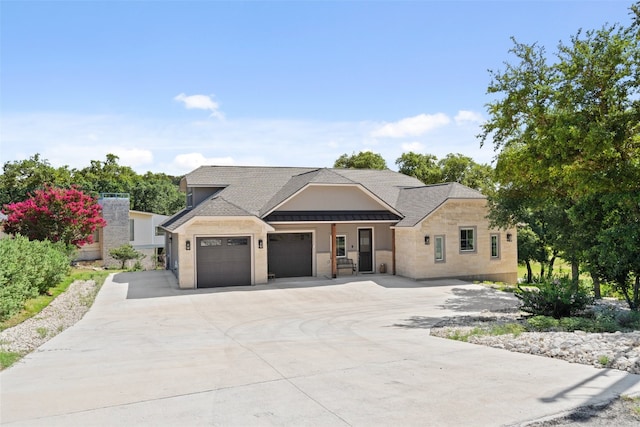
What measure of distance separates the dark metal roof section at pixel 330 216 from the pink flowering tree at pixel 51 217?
11435 millimetres

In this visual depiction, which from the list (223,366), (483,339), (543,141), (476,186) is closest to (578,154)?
(543,141)

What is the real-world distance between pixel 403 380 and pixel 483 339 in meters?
3.47

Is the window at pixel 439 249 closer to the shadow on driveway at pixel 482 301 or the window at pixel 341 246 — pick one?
the shadow on driveway at pixel 482 301

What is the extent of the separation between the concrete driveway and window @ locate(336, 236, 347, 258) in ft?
30.2

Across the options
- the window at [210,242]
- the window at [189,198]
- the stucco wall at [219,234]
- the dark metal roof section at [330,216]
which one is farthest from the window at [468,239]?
the window at [189,198]

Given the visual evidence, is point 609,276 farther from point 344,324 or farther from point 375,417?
point 375,417

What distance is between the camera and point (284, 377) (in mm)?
7043

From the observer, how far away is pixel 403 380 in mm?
6652

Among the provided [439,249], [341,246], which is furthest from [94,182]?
[439,249]

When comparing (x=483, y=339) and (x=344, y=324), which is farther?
(x=344, y=324)

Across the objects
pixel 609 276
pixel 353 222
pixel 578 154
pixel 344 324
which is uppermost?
pixel 578 154

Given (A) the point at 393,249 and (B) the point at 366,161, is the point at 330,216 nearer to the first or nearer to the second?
(A) the point at 393,249

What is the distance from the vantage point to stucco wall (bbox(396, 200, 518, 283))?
21.2 metres

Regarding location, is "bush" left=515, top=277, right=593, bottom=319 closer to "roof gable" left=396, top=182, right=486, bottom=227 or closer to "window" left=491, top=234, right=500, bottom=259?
"roof gable" left=396, top=182, right=486, bottom=227
